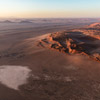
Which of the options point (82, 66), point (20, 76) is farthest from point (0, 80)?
point (82, 66)

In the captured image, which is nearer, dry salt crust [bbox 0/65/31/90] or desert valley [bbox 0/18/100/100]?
desert valley [bbox 0/18/100/100]

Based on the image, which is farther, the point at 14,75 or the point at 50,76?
the point at 14,75

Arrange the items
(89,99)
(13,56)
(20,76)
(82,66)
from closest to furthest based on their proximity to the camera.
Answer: (89,99)
(20,76)
(82,66)
(13,56)

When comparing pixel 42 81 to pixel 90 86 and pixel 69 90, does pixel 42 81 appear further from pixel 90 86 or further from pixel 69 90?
pixel 90 86

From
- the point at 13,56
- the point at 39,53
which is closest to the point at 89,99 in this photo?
the point at 39,53

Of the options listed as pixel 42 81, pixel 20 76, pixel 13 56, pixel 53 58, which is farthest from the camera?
pixel 13 56

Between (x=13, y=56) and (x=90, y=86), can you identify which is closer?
(x=90, y=86)

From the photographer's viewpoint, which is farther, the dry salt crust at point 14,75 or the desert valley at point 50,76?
the dry salt crust at point 14,75
